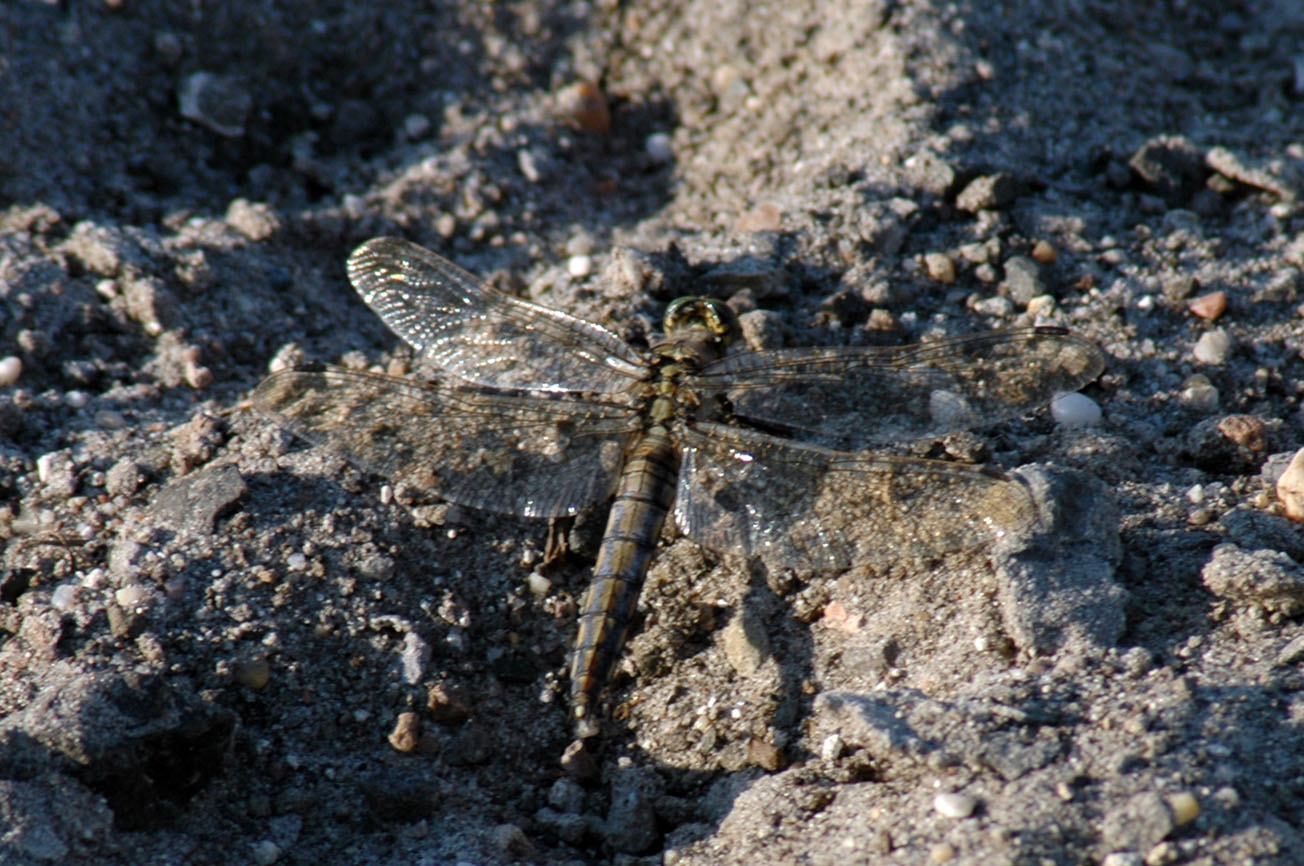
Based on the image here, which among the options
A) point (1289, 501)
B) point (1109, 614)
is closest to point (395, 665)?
point (1109, 614)

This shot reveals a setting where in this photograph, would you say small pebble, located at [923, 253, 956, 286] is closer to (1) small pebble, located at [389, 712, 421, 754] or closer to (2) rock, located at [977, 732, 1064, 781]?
(2) rock, located at [977, 732, 1064, 781]

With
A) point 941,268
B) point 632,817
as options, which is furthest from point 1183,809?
point 941,268

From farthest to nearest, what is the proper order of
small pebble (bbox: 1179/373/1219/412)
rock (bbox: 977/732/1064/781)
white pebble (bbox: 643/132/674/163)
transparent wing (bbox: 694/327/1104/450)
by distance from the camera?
1. white pebble (bbox: 643/132/674/163)
2. small pebble (bbox: 1179/373/1219/412)
3. transparent wing (bbox: 694/327/1104/450)
4. rock (bbox: 977/732/1064/781)

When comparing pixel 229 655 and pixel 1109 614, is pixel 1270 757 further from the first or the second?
pixel 229 655

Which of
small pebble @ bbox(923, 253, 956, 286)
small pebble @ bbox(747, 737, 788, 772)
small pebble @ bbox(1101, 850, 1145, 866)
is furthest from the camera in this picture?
small pebble @ bbox(923, 253, 956, 286)

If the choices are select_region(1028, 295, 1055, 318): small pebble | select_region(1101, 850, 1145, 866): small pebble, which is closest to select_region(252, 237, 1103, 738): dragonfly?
select_region(1028, 295, 1055, 318): small pebble

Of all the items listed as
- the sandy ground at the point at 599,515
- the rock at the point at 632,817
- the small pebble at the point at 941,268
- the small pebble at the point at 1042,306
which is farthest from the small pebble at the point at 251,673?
the small pebble at the point at 1042,306

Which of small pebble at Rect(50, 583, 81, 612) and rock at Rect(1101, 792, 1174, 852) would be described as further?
small pebble at Rect(50, 583, 81, 612)
